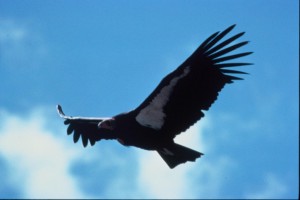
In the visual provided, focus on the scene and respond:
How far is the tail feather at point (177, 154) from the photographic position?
938 cm

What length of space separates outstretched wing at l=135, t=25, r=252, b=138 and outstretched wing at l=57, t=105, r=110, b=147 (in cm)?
231

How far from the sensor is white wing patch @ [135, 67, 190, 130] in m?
9.30

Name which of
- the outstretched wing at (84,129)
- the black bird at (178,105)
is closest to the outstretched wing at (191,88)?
the black bird at (178,105)

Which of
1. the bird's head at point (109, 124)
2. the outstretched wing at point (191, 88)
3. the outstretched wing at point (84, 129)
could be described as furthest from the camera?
the outstretched wing at point (84, 129)

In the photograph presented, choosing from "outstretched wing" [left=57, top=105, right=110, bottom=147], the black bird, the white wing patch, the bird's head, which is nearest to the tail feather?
the black bird

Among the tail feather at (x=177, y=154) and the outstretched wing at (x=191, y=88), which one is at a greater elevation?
the outstretched wing at (x=191, y=88)

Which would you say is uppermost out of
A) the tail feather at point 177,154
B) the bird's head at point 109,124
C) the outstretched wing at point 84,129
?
the outstretched wing at point 84,129

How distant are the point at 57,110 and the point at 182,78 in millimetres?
4053

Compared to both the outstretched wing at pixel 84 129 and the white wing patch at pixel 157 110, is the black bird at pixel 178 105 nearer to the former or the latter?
the white wing patch at pixel 157 110

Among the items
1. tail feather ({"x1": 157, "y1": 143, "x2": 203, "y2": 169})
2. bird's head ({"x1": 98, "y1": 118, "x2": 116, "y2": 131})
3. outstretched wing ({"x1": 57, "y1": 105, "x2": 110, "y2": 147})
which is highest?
outstretched wing ({"x1": 57, "y1": 105, "x2": 110, "y2": 147})

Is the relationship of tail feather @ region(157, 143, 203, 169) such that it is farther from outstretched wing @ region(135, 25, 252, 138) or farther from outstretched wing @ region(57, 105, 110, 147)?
outstretched wing @ region(57, 105, 110, 147)

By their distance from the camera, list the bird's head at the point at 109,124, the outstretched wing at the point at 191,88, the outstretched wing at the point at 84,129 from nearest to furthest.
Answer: the outstretched wing at the point at 191,88
the bird's head at the point at 109,124
the outstretched wing at the point at 84,129

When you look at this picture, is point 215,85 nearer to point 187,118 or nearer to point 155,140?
point 187,118

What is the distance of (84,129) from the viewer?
11.9 m
